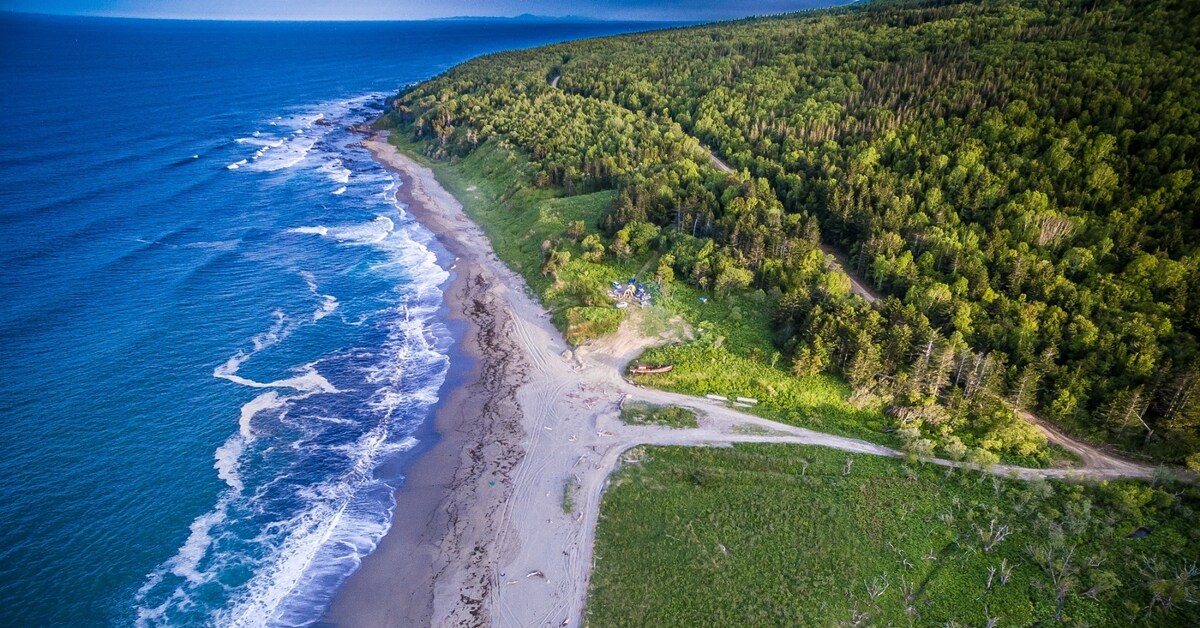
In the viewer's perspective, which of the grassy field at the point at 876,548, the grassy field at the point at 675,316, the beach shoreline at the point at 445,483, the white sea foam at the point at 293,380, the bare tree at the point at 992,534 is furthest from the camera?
the white sea foam at the point at 293,380

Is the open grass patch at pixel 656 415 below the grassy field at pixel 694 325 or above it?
below

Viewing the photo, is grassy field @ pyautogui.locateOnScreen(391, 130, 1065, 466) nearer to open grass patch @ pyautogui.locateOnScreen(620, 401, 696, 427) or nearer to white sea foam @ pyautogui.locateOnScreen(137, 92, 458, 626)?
open grass patch @ pyautogui.locateOnScreen(620, 401, 696, 427)

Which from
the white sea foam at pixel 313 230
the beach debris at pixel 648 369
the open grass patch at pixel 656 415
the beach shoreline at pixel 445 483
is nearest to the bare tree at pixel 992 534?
the open grass patch at pixel 656 415

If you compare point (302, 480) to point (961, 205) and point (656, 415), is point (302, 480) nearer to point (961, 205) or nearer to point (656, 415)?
point (656, 415)

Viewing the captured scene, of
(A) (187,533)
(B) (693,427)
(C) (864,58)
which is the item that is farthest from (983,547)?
(C) (864,58)

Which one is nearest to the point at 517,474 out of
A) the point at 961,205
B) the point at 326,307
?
the point at 326,307

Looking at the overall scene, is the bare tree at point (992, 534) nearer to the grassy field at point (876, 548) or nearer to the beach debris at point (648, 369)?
the grassy field at point (876, 548)

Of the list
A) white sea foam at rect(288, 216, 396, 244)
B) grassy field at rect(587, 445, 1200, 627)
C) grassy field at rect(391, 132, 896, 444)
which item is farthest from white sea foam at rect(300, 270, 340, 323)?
grassy field at rect(587, 445, 1200, 627)
